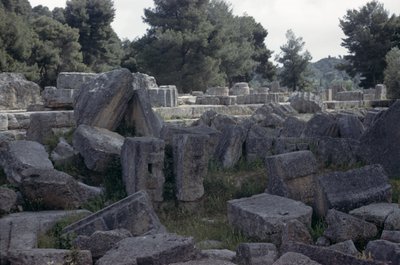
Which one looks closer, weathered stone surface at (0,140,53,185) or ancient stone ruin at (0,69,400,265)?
ancient stone ruin at (0,69,400,265)

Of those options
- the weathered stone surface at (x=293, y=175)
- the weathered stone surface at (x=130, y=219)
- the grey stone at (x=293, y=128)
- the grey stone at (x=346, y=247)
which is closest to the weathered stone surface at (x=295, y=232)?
the grey stone at (x=346, y=247)

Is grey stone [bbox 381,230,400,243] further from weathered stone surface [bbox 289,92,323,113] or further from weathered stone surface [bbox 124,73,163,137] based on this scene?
weathered stone surface [bbox 289,92,323,113]

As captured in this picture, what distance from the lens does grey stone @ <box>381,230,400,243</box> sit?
5906 millimetres

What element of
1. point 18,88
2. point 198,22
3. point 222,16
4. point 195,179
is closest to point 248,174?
point 195,179

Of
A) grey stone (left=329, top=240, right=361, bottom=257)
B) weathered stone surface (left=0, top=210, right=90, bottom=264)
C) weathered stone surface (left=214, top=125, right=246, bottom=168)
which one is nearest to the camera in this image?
grey stone (left=329, top=240, right=361, bottom=257)

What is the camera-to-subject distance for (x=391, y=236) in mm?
5973

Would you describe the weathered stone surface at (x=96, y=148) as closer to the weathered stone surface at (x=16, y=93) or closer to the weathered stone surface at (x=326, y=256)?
the weathered stone surface at (x=326, y=256)

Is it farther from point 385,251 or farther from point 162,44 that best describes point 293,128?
point 162,44

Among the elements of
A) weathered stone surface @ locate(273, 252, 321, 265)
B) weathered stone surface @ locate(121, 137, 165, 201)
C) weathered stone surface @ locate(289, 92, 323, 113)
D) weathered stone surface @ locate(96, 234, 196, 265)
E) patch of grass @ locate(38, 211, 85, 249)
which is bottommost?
patch of grass @ locate(38, 211, 85, 249)

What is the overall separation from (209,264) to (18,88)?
551 inches

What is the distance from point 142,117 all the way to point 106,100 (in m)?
0.76

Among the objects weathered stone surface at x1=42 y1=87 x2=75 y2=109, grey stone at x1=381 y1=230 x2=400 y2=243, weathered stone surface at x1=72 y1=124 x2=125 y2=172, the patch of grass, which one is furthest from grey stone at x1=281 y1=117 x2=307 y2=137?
the patch of grass

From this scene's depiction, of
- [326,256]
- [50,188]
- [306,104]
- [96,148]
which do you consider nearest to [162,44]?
[306,104]

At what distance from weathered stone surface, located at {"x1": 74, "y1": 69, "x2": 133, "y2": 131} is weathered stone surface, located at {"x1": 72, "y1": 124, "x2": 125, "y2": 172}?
0.70 metres
